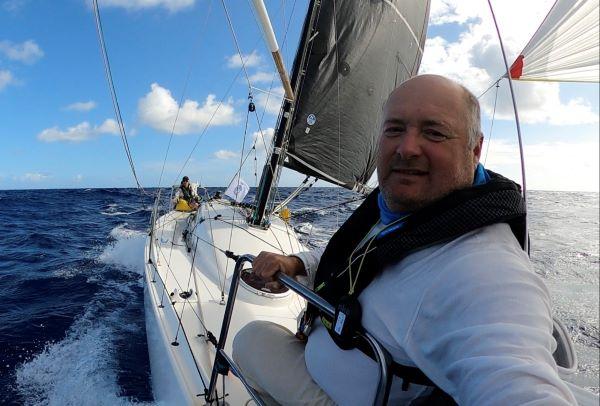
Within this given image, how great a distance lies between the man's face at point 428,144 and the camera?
1030mm

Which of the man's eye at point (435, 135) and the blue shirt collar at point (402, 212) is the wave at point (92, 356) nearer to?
the blue shirt collar at point (402, 212)

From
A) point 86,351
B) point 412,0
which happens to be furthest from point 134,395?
point 412,0

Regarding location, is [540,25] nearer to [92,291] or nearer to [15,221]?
[92,291]

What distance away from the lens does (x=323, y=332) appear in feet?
4.11

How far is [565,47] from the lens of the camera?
6.51ft

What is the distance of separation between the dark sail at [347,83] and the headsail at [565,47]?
2.77 m

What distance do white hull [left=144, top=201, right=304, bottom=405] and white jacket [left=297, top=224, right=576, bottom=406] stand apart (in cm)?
124

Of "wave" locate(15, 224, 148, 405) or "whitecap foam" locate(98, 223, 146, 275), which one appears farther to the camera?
"whitecap foam" locate(98, 223, 146, 275)

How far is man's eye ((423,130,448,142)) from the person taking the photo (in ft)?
3.38

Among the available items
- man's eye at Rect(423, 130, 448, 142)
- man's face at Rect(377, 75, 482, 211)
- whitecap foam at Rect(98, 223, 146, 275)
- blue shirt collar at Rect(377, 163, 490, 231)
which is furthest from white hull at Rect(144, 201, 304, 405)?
whitecap foam at Rect(98, 223, 146, 275)

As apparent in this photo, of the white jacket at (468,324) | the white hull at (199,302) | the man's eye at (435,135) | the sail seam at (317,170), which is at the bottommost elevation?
the white hull at (199,302)

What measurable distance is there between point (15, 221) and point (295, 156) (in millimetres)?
14542

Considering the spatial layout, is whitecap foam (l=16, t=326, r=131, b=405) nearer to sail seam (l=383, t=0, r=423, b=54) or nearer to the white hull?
the white hull

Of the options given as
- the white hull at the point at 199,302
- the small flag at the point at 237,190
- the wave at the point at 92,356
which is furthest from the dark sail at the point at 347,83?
the wave at the point at 92,356
